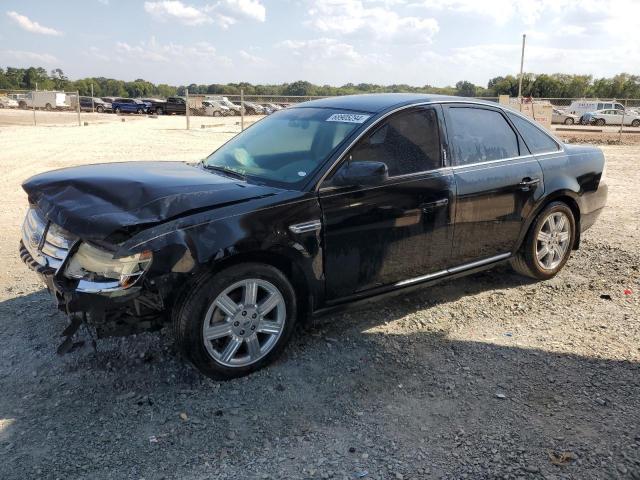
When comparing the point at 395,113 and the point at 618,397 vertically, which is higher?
the point at 395,113

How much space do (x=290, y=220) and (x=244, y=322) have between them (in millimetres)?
707

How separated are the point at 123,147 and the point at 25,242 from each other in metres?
14.5

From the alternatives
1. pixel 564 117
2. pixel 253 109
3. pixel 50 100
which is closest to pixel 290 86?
pixel 253 109

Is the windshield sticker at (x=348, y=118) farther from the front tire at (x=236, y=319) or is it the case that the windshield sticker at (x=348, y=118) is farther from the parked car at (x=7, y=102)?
the parked car at (x=7, y=102)

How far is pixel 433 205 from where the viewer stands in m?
4.16

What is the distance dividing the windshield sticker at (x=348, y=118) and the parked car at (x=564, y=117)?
36.3m

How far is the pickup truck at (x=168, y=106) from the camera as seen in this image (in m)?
51.8

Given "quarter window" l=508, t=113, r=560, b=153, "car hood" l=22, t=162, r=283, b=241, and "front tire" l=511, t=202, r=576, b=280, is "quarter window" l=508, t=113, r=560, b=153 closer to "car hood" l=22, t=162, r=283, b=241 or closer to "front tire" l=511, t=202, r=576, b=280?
"front tire" l=511, t=202, r=576, b=280

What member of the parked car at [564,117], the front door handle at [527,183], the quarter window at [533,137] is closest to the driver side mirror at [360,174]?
the front door handle at [527,183]

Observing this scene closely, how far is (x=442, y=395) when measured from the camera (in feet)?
11.2

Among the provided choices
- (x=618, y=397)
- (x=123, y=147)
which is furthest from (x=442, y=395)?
(x=123, y=147)

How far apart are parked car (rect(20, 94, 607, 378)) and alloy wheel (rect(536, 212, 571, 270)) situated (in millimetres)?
104

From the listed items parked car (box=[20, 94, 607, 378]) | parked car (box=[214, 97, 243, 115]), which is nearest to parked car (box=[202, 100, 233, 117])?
parked car (box=[214, 97, 243, 115])

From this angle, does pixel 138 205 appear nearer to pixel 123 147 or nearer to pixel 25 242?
pixel 25 242
